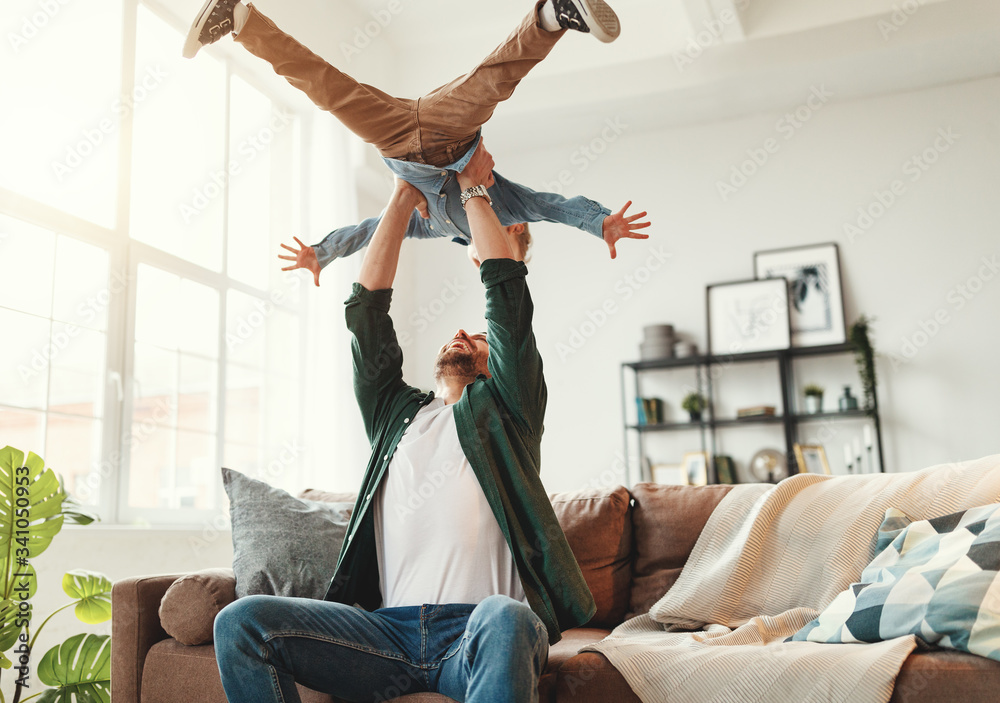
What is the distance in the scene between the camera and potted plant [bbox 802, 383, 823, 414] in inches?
190

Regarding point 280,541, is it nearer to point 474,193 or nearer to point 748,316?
point 474,193

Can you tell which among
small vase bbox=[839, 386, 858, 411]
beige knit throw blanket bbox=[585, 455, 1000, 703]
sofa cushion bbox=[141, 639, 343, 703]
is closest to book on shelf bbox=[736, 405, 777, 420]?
small vase bbox=[839, 386, 858, 411]

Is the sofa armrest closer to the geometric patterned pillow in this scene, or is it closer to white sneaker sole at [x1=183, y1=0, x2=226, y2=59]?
white sneaker sole at [x1=183, y1=0, x2=226, y2=59]

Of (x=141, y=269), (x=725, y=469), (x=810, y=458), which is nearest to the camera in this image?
(x=141, y=269)

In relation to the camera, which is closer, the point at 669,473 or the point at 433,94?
the point at 433,94

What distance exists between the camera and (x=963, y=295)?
477 cm

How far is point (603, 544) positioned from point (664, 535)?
17 centimetres

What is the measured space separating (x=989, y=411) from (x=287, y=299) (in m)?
3.90

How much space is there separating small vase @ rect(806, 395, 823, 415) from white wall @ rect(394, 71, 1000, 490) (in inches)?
6.2

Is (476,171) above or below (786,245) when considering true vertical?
below

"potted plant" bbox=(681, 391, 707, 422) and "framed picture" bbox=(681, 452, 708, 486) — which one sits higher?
"potted plant" bbox=(681, 391, 707, 422)

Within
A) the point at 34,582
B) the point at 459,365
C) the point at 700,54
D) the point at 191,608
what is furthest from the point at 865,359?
the point at 34,582

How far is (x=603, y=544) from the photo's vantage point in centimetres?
233

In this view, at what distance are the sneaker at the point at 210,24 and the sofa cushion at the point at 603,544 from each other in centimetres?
147
